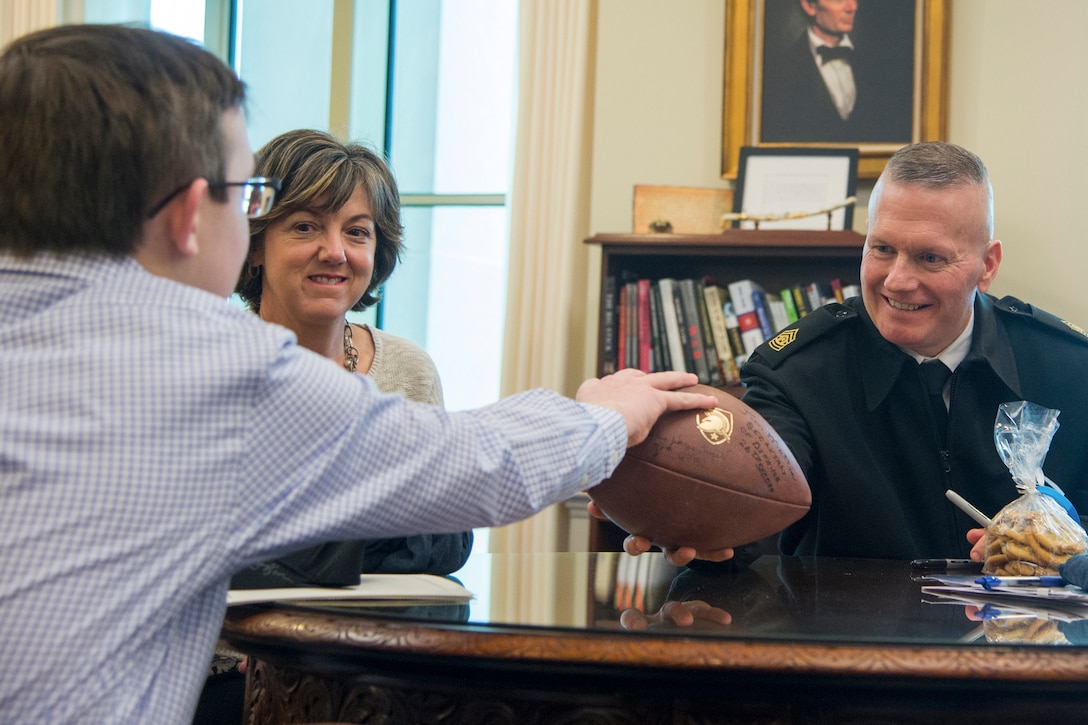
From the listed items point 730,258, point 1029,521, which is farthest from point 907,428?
point 730,258

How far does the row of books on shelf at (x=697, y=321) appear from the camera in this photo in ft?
11.1

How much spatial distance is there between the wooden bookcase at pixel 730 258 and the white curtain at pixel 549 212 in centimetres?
26

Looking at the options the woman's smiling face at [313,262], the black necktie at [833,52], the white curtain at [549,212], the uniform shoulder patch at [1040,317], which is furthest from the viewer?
the white curtain at [549,212]

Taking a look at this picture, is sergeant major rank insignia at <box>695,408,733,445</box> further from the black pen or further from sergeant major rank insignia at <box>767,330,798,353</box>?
sergeant major rank insignia at <box>767,330,798,353</box>

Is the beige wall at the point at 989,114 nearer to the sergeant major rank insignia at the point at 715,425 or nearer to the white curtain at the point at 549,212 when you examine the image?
the white curtain at the point at 549,212

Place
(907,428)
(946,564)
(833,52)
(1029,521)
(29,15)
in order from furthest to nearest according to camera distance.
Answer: (29,15) → (833,52) → (907,428) → (946,564) → (1029,521)

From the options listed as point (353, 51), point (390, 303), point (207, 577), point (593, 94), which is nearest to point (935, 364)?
point (207, 577)

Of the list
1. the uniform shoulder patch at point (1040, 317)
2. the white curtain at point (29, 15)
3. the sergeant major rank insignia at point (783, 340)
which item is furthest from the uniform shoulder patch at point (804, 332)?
the white curtain at point (29, 15)

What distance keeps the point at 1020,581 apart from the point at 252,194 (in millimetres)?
1139

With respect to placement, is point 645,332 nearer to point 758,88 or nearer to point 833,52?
point 758,88

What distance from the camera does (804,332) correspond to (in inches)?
89.5

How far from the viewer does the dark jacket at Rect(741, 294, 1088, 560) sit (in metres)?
2.07

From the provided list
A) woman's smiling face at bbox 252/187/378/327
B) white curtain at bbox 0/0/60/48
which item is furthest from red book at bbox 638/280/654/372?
white curtain at bbox 0/0/60/48

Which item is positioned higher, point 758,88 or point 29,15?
point 29,15
